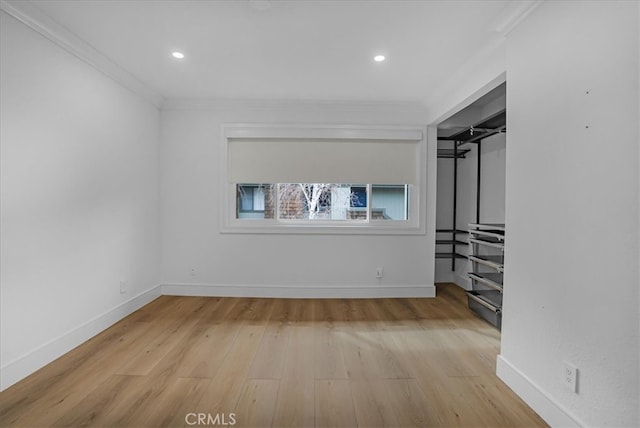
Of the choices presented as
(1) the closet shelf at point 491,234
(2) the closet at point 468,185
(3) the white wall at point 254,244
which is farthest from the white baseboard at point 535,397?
(3) the white wall at point 254,244

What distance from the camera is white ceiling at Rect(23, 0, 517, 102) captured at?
1912 mm

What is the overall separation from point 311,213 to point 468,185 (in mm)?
2317

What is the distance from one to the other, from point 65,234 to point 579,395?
Result: 3.41 meters

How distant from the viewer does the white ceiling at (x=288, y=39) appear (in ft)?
6.27

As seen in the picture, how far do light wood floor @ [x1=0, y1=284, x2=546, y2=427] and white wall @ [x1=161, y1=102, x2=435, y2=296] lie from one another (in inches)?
26.5

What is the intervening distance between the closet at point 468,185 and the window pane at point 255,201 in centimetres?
240

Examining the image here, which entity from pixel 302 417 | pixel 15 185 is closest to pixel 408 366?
pixel 302 417

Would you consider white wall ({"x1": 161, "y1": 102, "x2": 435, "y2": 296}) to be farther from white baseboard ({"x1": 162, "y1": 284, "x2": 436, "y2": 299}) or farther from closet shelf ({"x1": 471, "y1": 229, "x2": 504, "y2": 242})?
closet shelf ({"x1": 471, "y1": 229, "x2": 504, "y2": 242})

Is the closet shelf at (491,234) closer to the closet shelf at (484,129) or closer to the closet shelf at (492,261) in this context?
the closet shelf at (492,261)

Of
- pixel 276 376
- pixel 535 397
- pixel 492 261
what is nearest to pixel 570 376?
pixel 535 397

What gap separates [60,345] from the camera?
7.28ft

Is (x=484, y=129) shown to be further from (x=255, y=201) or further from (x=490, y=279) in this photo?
(x=255, y=201)

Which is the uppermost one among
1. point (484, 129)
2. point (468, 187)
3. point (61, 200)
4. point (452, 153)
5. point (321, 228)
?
point (484, 129)

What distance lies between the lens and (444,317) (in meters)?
3.08
